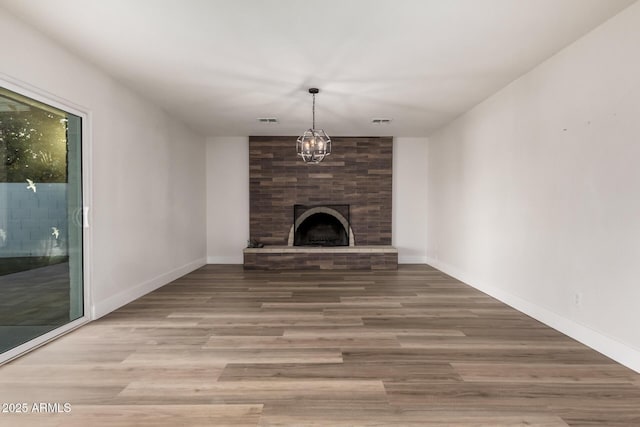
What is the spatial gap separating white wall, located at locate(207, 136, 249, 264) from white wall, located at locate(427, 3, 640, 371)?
4.35m

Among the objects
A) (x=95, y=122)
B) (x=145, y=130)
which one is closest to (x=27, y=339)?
(x=95, y=122)

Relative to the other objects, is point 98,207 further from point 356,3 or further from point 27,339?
point 356,3

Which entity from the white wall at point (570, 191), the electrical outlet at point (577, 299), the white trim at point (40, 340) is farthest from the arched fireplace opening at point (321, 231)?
the electrical outlet at point (577, 299)

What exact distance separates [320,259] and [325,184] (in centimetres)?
157

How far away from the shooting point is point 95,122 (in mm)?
3307

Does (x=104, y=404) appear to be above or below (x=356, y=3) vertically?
below

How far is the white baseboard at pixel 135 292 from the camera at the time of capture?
131 inches

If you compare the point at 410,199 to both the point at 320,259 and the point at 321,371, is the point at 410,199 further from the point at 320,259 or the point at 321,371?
the point at 321,371

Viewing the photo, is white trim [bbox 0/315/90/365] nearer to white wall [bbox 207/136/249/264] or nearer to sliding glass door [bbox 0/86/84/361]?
sliding glass door [bbox 0/86/84/361]

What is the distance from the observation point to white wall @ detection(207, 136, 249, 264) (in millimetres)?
6512

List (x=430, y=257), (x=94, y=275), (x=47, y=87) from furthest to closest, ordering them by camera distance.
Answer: (x=430, y=257)
(x=94, y=275)
(x=47, y=87)

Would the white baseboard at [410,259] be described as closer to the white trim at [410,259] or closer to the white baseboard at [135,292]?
the white trim at [410,259]

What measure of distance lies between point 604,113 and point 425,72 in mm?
1599

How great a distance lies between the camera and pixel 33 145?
2688mm
